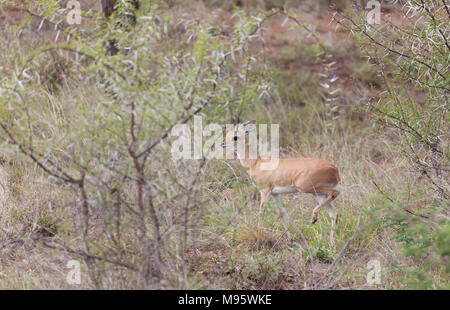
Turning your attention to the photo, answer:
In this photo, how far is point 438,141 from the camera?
5.51 m

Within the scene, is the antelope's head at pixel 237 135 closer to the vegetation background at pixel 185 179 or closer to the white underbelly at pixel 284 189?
the vegetation background at pixel 185 179

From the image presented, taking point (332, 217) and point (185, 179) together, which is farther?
point (332, 217)

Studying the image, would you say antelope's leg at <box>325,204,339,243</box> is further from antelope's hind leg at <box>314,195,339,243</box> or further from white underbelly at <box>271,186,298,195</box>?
white underbelly at <box>271,186,298,195</box>

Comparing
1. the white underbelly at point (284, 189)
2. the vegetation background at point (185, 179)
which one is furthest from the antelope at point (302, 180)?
the vegetation background at point (185, 179)

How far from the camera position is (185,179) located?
4.29 meters

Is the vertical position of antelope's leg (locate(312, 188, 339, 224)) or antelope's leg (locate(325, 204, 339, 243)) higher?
antelope's leg (locate(312, 188, 339, 224))

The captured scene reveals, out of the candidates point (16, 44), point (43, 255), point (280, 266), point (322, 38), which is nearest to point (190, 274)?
point (280, 266)

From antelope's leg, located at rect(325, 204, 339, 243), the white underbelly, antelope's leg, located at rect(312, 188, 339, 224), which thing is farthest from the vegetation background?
the white underbelly

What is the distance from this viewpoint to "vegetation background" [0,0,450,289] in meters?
3.71

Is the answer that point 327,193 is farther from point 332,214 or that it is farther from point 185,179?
point 185,179

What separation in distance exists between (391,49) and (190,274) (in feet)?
9.87

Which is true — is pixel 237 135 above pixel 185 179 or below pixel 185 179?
above

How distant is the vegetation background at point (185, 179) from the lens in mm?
3706

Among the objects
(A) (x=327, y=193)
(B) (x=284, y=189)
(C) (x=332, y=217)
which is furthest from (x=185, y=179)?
(C) (x=332, y=217)
